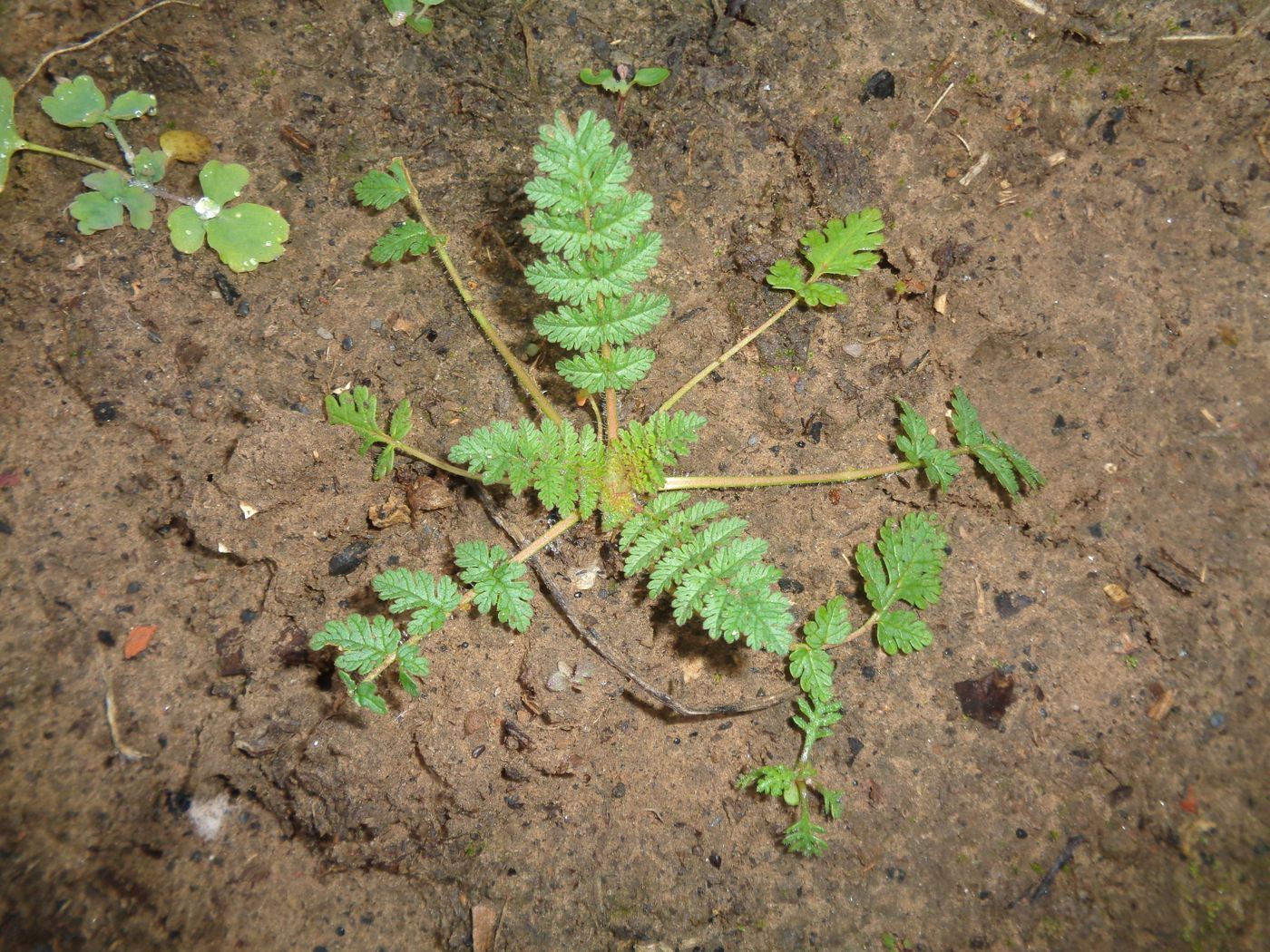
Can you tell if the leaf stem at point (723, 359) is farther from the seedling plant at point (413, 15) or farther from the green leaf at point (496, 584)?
the seedling plant at point (413, 15)

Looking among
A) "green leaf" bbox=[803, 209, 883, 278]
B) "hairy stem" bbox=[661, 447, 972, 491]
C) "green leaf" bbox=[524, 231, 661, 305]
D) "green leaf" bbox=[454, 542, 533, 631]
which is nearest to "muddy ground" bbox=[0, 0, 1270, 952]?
"hairy stem" bbox=[661, 447, 972, 491]

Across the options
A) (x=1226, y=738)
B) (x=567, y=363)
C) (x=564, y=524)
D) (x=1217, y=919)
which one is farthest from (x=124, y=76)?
(x=1217, y=919)

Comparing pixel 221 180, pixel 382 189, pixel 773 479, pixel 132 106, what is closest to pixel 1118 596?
pixel 773 479

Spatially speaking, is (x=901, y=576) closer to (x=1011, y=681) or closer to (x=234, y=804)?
(x=1011, y=681)

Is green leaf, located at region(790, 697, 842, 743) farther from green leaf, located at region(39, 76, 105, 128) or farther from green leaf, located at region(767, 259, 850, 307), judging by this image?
green leaf, located at region(39, 76, 105, 128)

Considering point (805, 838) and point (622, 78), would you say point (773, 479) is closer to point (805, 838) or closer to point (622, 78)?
point (805, 838)

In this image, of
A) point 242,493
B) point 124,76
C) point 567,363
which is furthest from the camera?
point 124,76

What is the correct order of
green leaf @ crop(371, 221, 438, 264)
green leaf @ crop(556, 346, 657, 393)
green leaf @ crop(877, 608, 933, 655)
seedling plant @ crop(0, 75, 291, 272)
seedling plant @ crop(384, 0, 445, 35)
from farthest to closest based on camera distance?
seedling plant @ crop(384, 0, 445, 35), seedling plant @ crop(0, 75, 291, 272), green leaf @ crop(371, 221, 438, 264), green leaf @ crop(877, 608, 933, 655), green leaf @ crop(556, 346, 657, 393)

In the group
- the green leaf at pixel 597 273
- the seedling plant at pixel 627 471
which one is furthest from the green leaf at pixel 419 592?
the green leaf at pixel 597 273
